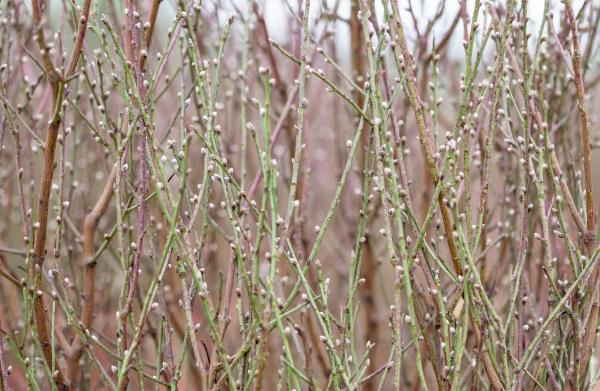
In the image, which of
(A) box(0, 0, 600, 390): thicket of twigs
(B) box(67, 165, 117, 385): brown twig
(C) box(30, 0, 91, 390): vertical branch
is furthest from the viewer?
(B) box(67, 165, 117, 385): brown twig

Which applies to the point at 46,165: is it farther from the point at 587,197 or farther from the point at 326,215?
the point at 587,197

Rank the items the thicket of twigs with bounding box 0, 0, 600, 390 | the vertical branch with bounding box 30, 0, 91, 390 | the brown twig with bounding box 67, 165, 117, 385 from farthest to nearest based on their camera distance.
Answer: the brown twig with bounding box 67, 165, 117, 385, the vertical branch with bounding box 30, 0, 91, 390, the thicket of twigs with bounding box 0, 0, 600, 390

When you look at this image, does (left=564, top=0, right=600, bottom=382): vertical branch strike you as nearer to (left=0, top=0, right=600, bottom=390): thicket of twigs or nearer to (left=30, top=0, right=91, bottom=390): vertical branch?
(left=0, top=0, right=600, bottom=390): thicket of twigs

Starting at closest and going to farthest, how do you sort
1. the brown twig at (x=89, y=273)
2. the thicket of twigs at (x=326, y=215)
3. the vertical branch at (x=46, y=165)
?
the thicket of twigs at (x=326, y=215) < the vertical branch at (x=46, y=165) < the brown twig at (x=89, y=273)

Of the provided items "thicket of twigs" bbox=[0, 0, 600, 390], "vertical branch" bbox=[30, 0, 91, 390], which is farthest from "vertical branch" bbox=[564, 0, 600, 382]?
"vertical branch" bbox=[30, 0, 91, 390]

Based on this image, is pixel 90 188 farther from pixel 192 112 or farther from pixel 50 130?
pixel 50 130

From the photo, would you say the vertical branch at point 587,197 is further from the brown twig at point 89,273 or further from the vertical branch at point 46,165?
the brown twig at point 89,273

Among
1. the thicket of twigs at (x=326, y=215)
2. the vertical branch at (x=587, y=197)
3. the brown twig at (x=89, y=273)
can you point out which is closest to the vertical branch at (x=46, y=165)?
the thicket of twigs at (x=326, y=215)

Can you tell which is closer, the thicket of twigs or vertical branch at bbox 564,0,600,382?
the thicket of twigs

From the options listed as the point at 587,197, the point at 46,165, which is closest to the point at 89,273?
the point at 46,165

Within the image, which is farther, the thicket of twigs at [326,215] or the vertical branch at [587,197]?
the vertical branch at [587,197]

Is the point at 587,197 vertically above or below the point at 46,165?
below

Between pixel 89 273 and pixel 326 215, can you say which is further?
pixel 326 215

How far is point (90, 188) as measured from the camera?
14.3 ft
